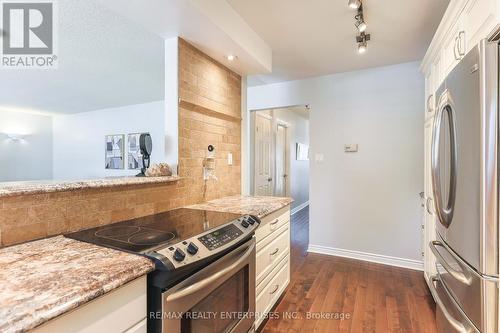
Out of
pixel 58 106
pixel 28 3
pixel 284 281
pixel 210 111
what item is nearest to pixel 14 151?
pixel 58 106

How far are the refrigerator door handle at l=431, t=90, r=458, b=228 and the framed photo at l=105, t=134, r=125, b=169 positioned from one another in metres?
5.46

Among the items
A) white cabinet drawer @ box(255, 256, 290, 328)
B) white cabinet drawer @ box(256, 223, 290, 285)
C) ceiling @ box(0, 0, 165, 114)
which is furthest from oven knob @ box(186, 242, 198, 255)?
ceiling @ box(0, 0, 165, 114)

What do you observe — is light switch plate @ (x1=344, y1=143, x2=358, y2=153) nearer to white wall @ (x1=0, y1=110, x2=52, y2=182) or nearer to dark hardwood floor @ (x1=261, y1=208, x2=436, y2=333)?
dark hardwood floor @ (x1=261, y1=208, x2=436, y2=333)

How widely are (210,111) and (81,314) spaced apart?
1791 millimetres

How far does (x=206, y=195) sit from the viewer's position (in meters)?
2.24

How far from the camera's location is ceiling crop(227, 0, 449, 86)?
75.8 inches

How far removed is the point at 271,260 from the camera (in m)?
1.98

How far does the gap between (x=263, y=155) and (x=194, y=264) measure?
3710mm

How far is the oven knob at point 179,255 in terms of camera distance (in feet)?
3.14

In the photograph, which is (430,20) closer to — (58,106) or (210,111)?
(210,111)

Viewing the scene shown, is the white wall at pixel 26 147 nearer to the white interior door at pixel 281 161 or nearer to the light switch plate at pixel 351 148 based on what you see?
the white interior door at pixel 281 161

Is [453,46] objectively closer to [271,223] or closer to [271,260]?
[271,223]

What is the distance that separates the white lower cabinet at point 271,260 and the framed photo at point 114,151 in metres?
4.46

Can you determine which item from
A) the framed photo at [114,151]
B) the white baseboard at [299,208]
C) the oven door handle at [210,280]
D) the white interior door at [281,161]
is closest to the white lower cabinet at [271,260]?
the oven door handle at [210,280]
